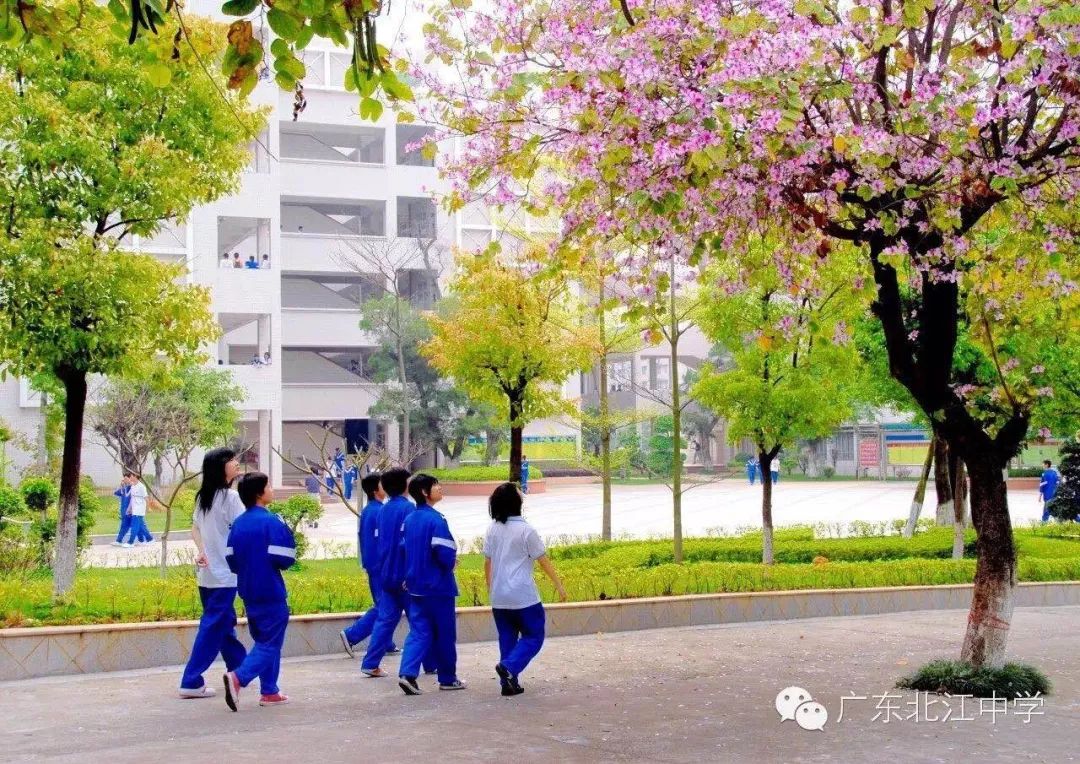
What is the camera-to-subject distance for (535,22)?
29.0 feet

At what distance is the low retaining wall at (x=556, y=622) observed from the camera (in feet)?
32.1

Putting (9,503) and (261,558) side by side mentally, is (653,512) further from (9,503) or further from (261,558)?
(261,558)

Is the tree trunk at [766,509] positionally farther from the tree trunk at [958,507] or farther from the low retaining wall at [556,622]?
the low retaining wall at [556,622]

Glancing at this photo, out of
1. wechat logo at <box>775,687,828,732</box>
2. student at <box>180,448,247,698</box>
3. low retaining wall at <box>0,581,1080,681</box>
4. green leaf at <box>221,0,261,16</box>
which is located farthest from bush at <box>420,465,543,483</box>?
green leaf at <box>221,0,261,16</box>

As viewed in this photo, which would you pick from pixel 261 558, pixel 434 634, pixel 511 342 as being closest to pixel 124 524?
pixel 511 342

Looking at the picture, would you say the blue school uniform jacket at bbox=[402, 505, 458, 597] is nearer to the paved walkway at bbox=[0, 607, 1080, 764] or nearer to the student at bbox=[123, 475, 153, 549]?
the paved walkway at bbox=[0, 607, 1080, 764]

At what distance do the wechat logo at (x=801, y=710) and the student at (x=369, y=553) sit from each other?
3367mm

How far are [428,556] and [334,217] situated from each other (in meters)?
47.2

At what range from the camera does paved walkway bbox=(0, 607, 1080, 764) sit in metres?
6.99

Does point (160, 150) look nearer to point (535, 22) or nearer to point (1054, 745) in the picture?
point (535, 22)

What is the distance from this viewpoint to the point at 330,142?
55156mm

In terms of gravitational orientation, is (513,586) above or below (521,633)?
above

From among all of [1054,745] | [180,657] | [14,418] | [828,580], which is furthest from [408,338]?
[1054,745]

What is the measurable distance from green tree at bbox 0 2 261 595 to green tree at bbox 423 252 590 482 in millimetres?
7821
